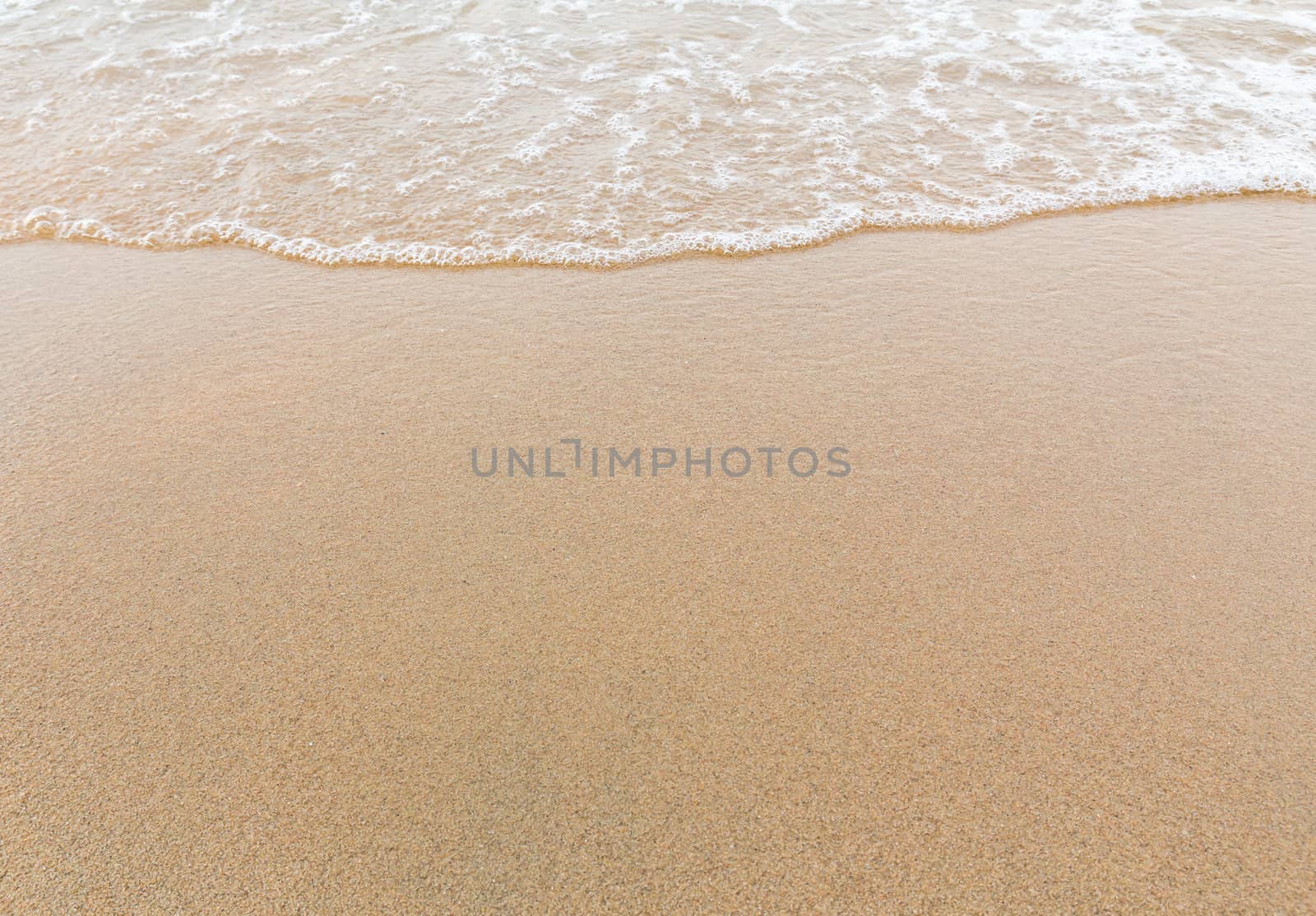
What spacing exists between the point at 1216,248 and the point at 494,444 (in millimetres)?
3601

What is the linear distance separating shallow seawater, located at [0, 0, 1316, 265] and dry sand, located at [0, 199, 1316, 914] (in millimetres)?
736

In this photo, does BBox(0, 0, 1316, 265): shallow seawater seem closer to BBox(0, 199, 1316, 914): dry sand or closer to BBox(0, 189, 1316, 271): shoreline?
BBox(0, 189, 1316, 271): shoreline

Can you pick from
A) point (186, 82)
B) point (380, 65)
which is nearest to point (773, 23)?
point (380, 65)

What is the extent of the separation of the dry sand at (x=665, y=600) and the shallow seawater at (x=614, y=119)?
74cm

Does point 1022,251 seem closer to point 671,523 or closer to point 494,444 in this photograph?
point 671,523

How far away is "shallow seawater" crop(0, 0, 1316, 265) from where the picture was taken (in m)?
3.97

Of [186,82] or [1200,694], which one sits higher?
[186,82]

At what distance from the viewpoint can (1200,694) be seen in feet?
6.17

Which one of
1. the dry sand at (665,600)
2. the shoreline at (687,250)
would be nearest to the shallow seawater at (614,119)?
the shoreline at (687,250)

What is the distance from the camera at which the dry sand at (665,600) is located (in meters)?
1.62

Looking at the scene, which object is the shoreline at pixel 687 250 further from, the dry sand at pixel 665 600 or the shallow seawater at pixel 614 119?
the dry sand at pixel 665 600

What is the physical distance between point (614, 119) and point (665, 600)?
3838 mm

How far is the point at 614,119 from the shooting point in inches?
194

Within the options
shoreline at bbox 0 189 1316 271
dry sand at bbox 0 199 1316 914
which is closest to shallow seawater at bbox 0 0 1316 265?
shoreline at bbox 0 189 1316 271
